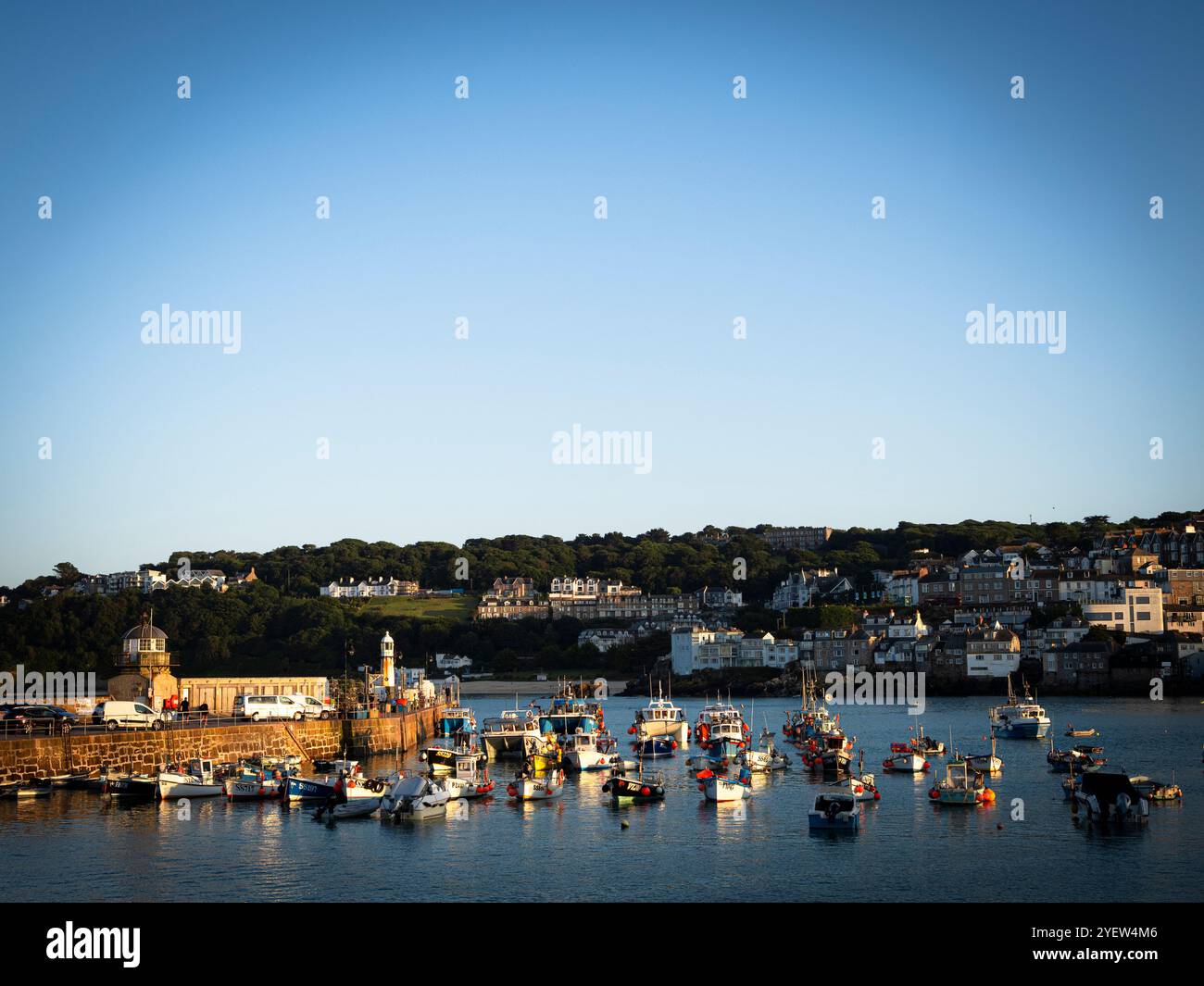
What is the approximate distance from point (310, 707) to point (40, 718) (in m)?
15.5

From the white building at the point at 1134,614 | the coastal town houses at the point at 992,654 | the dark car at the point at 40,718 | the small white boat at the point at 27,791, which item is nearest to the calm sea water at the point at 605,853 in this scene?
the small white boat at the point at 27,791

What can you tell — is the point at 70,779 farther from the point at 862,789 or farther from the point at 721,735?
the point at 721,735

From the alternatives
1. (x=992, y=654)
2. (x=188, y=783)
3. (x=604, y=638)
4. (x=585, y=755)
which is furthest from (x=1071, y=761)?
(x=604, y=638)

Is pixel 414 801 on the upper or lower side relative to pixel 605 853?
upper

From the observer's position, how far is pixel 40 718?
49.4 meters

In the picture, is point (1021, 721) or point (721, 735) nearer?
point (721, 735)

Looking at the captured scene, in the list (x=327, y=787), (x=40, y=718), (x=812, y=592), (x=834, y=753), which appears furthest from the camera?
(x=812, y=592)

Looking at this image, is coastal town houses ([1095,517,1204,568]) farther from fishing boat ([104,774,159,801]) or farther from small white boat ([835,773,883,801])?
fishing boat ([104,774,159,801])

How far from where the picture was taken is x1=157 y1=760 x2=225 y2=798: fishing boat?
46469 mm

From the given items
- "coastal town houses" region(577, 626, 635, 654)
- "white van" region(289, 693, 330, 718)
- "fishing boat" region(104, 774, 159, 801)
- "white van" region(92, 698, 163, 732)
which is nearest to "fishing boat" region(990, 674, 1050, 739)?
"white van" region(289, 693, 330, 718)

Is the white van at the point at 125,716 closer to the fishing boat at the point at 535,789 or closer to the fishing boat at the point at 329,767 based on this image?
the fishing boat at the point at 329,767

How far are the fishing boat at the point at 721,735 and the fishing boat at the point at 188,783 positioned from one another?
75.7 ft
